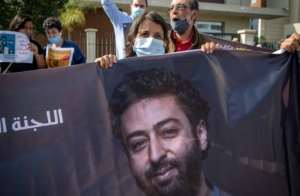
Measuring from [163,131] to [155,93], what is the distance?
252 mm

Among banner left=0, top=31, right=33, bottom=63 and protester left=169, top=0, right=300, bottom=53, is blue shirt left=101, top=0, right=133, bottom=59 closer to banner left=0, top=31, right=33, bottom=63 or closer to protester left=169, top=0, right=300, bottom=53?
protester left=169, top=0, right=300, bottom=53

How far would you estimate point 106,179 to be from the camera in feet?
11.5

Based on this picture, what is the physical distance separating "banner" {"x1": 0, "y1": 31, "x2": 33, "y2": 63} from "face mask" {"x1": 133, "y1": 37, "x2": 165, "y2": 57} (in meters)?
0.77

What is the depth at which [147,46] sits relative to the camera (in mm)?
3957

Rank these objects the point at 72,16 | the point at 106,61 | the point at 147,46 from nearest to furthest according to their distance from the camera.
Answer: the point at 106,61 < the point at 147,46 < the point at 72,16

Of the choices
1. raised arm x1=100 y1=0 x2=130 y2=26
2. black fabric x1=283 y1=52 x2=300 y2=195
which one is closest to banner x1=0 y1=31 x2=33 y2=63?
raised arm x1=100 y1=0 x2=130 y2=26

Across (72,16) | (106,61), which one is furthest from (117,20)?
(72,16)

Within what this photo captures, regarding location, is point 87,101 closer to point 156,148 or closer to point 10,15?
point 156,148

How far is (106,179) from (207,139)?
71 cm

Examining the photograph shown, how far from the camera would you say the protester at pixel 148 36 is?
3.97 metres

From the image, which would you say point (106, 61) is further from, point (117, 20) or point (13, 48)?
point (117, 20)

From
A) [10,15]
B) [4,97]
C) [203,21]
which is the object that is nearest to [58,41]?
[4,97]

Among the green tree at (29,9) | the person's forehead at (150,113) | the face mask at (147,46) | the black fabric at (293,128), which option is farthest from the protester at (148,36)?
the green tree at (29,9)

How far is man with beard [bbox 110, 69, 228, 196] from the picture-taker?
3.50 metres
